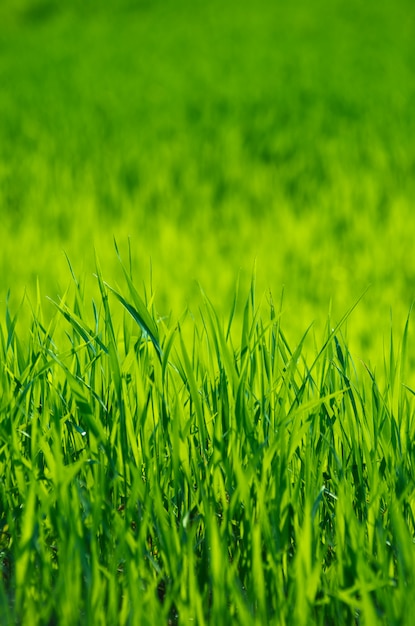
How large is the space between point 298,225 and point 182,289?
4.05 ft

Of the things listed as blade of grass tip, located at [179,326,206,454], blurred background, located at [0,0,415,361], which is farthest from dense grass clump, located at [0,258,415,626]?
blurred background, located at [0,0,415,361]

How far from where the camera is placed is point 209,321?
4.44ft

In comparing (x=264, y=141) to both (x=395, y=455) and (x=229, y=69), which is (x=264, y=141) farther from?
(x=395, y=455)

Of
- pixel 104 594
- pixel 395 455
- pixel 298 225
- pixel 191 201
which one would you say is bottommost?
pixel 104 594

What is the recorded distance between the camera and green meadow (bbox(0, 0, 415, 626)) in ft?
3.61

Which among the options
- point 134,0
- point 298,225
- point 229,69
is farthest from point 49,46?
point 298,225

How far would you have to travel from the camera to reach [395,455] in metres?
1.33

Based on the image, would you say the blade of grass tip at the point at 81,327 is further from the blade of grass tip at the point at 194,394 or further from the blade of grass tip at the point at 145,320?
the blade of grass tip at the point at 194,394

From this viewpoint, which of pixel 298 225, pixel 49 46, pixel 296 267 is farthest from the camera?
pixel 49 46

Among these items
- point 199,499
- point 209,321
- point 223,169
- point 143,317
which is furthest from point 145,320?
point 223,169

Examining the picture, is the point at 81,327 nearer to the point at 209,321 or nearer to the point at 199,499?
the point at 209,321

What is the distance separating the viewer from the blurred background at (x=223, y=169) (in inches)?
144

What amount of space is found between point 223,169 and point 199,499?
4268mm

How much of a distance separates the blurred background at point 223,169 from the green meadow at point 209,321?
25 mm
